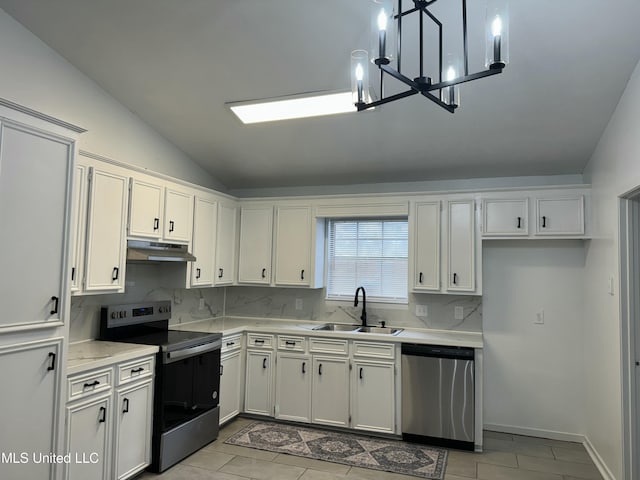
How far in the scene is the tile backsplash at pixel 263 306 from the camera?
355 cm

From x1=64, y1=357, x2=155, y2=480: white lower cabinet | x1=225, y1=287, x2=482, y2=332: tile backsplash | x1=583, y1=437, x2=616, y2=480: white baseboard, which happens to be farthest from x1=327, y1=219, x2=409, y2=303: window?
x1=64, y1=357, x2=155, y2=480: white lower cabinet

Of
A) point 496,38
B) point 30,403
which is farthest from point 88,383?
point 496,38

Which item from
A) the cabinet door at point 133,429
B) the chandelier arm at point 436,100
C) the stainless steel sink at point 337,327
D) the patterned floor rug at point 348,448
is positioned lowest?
the patterned floor rug at point 348,448

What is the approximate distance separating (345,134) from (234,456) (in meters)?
2.86

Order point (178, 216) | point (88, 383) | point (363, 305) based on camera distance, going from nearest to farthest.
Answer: point (88, 383) < point (178, 216) < point (363, 305)

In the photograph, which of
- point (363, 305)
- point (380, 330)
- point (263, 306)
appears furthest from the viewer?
point (263, 306)

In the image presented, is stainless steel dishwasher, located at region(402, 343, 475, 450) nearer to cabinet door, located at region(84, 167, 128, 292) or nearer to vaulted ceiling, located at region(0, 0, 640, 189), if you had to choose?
vaulted ceiling, located at region(0, 0, 640, 189)

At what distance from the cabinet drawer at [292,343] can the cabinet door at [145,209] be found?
5.04 ft

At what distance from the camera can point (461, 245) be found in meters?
4.13

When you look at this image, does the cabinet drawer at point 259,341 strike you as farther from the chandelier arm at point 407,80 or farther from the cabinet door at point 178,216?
the chandelier arm at point 407,80

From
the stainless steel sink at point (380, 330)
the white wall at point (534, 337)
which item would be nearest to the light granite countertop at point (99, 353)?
the stainless steel sink at point (380, 330)

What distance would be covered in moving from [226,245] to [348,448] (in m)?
2.32

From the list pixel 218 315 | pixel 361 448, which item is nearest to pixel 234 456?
pixel 361 448

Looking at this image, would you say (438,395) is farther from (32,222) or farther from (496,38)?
(32,222)
